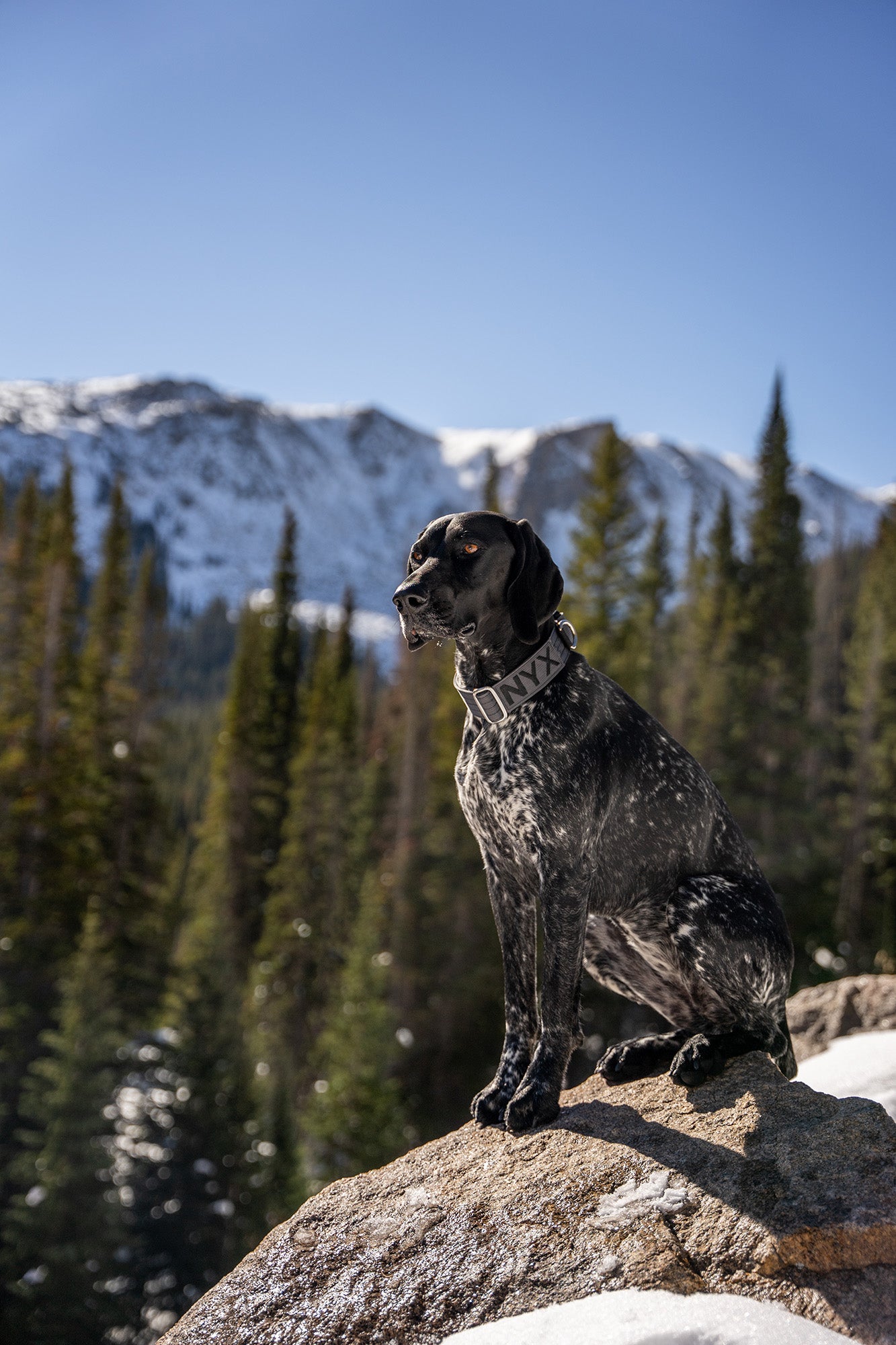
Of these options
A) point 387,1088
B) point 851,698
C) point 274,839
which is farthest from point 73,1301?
point 851,698

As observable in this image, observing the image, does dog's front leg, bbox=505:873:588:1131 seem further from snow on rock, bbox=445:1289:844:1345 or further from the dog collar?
snow on rock, bbox=445:1289:844:1345

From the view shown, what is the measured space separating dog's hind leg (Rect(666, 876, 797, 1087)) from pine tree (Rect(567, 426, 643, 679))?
27025 mm

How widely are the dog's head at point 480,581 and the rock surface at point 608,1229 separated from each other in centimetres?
226

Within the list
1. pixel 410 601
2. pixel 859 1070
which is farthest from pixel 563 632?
pixel 859 1070

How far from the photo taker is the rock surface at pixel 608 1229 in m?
3.32

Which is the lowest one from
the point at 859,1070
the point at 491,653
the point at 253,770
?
the point at 253,770

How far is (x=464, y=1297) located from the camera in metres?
3.55

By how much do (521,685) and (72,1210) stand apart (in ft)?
79.3

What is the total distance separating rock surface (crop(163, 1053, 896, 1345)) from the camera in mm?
3322

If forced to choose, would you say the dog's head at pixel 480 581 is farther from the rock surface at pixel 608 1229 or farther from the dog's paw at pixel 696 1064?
the rock surface at pixel 608 1229

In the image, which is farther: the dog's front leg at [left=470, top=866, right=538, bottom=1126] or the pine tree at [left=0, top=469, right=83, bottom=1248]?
the pine tree at [left=0, top=469, right=83, bottom=1248]

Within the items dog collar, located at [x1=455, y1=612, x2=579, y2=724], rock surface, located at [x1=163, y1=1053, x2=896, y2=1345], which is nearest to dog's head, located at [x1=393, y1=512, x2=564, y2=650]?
dog collar, located at [x1=455, y1=612, x2=579, y2=724]

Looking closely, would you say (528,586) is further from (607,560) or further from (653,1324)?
(607,560)

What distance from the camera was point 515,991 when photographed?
4.77 m
